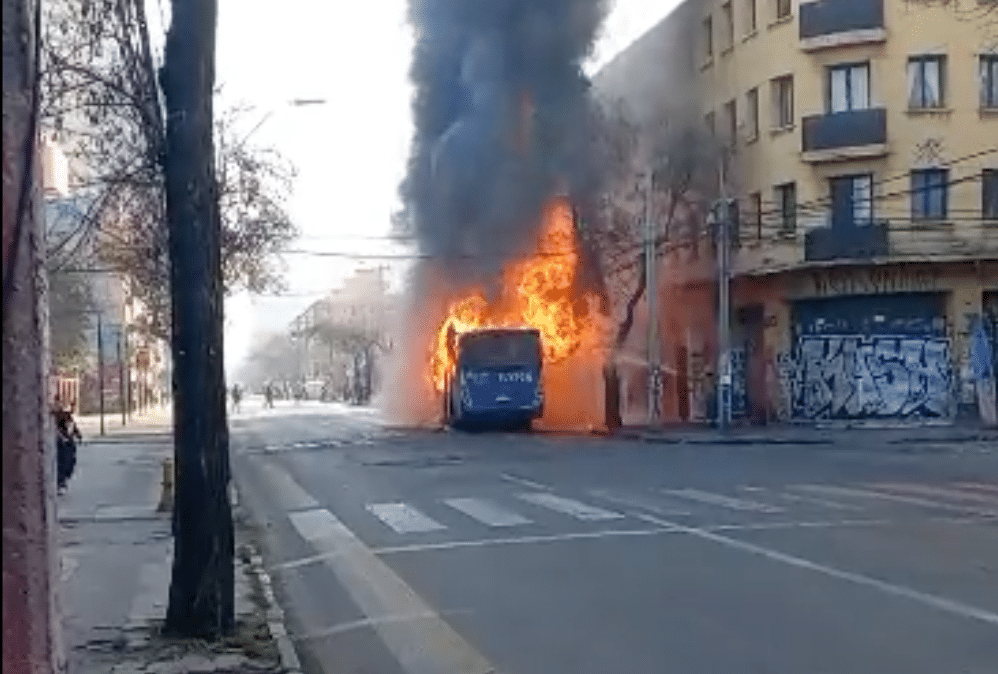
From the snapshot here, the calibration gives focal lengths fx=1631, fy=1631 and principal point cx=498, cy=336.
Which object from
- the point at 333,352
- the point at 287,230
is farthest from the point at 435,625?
the point at 333,352

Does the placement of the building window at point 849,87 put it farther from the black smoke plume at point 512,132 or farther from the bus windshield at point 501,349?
the bus windshield at point 501,349

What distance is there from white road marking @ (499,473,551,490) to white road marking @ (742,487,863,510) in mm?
3424

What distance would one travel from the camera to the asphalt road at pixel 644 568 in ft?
33.3

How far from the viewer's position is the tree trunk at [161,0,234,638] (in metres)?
10.4

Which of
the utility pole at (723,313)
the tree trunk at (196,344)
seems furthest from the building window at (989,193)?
the tree trunk at (196,344)

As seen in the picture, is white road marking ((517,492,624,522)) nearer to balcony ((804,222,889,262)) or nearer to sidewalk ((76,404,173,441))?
balcony ((804,222,889,262))

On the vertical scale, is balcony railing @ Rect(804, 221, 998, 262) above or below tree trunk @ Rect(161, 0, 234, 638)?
above

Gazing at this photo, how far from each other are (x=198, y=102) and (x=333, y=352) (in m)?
128

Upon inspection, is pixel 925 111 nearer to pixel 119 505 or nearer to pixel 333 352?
pixel 119 505

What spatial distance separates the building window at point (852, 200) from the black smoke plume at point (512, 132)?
7.78 meters

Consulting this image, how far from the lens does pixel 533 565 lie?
15.1 meters

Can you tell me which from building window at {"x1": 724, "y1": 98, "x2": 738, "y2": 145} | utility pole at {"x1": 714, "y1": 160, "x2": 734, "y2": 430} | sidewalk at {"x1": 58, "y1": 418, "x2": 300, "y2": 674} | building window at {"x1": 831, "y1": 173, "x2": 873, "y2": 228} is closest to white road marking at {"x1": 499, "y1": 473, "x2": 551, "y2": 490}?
sidewalk at {"x1": 58, "y1": 418, "x2": 300, "y2": 674}

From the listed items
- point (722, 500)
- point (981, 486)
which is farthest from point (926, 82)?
point (722, 500)

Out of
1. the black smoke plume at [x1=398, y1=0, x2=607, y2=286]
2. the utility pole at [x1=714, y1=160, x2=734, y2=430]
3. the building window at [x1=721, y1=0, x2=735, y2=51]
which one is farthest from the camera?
the building window at [x1=721, y1=0, x2=735, y2=51]
